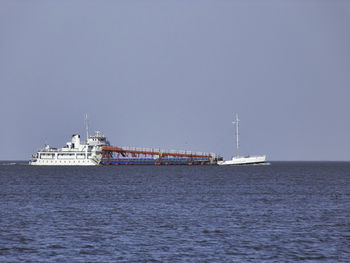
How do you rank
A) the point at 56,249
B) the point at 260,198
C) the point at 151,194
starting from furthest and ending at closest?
1. the point at 151,194
2. the point at 260,198
3. the point at 56,249

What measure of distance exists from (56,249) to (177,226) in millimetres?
11975

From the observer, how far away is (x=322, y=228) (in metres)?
44.8

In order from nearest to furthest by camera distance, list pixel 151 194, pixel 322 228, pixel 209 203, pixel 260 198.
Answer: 1. pixel 322 228
2. pixel 209 203
3. pixel 260 198
4. pixel 151 194

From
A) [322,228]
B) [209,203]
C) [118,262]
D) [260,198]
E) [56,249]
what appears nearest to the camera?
[118,262]

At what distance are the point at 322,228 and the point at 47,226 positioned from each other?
70.5 ft

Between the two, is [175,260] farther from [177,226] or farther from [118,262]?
[177,226]

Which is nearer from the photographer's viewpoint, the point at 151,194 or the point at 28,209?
the point at 28,209

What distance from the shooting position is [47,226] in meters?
46.2

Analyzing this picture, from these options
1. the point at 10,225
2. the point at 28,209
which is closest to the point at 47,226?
the point at 10,225

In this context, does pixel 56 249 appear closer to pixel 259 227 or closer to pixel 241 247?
pixel 241 247

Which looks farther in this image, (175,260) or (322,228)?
(322,228)

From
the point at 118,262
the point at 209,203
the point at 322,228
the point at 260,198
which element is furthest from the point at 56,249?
the point at 260,198

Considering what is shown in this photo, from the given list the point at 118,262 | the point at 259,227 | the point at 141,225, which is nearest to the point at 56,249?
the point at 118,262

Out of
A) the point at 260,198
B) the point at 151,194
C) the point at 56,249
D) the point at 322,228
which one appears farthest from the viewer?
the point at 151,194
